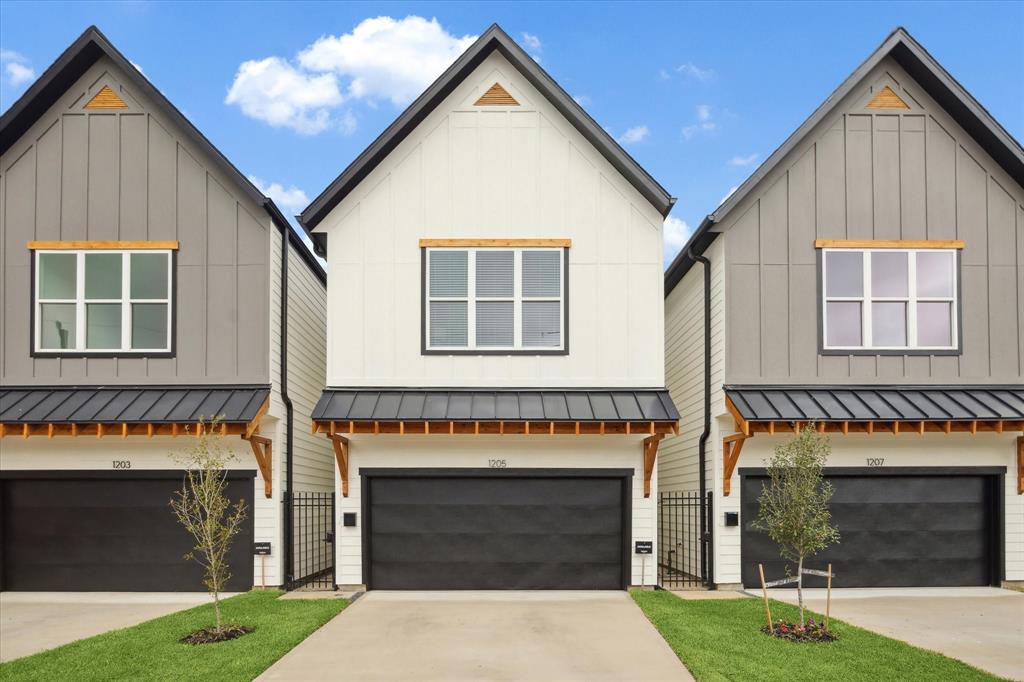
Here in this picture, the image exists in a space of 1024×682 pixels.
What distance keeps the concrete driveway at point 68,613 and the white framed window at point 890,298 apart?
11.7m

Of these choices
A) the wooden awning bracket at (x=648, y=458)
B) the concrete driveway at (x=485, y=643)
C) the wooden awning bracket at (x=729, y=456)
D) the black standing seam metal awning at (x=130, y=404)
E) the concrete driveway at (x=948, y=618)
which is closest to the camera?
the concrete driveway at (x=485, y=643)

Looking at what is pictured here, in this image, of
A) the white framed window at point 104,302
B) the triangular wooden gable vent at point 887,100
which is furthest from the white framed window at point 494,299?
the triangular wooden gable vent at point 887,100

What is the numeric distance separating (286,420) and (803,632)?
905cm

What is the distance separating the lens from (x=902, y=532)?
13914 millimetres

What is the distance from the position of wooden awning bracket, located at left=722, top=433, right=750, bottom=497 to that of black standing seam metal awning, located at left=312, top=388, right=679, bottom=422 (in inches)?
44.8

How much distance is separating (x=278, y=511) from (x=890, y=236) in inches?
455

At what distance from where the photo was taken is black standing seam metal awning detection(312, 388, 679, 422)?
12906mm

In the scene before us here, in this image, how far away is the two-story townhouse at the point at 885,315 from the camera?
13.8m

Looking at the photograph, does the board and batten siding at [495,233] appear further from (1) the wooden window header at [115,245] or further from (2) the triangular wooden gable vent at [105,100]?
(2) the triangular wooden gable vent at [105,100]

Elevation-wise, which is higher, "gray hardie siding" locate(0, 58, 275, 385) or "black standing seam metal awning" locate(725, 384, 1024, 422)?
"gray hardie siding" locate(0, 58, 275, 385)

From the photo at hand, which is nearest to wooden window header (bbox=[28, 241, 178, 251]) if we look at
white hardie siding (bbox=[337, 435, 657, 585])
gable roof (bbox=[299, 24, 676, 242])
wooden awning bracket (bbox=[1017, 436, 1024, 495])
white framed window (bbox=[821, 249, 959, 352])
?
gable roof (bbox=[299, 24, 676, 242])

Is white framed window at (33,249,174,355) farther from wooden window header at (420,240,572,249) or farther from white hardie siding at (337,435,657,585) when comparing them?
wooden window header at (420,240,572,249)

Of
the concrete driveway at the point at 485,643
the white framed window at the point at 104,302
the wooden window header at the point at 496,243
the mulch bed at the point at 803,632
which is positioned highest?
the wooden window header at the point at 496,243

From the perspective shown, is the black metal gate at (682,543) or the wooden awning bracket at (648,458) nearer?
the wooden awning bracket at (648,458)
